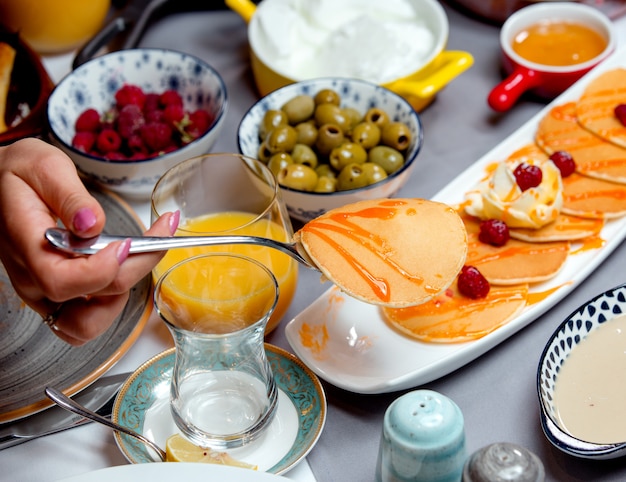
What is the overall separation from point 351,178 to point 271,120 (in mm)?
234

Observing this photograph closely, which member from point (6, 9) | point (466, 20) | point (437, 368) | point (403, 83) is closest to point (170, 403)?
point (437, 368)

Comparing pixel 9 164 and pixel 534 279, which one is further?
pixel 534 279

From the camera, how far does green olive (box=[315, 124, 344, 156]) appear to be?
5.08 ft

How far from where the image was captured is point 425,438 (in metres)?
0.91

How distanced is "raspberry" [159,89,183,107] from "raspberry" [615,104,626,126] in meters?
0.96

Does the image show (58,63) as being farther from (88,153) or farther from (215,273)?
(215,273)

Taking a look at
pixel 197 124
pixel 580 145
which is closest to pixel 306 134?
pixel 197 124

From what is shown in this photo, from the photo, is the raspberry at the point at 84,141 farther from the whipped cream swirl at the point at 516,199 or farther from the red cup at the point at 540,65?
the red cup at the point at 540,65

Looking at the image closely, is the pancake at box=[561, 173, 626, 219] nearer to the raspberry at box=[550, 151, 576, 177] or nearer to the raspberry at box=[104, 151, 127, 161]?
the raspberry at box=[550, 151, 576, 177]

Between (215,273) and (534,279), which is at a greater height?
(215,273)

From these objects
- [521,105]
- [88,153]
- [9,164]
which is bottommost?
[521,105]

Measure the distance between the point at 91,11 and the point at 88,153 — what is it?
65 centimetres

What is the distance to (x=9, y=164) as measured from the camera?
3.62 ft

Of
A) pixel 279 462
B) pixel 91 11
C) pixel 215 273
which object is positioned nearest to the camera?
pixel 279 462
